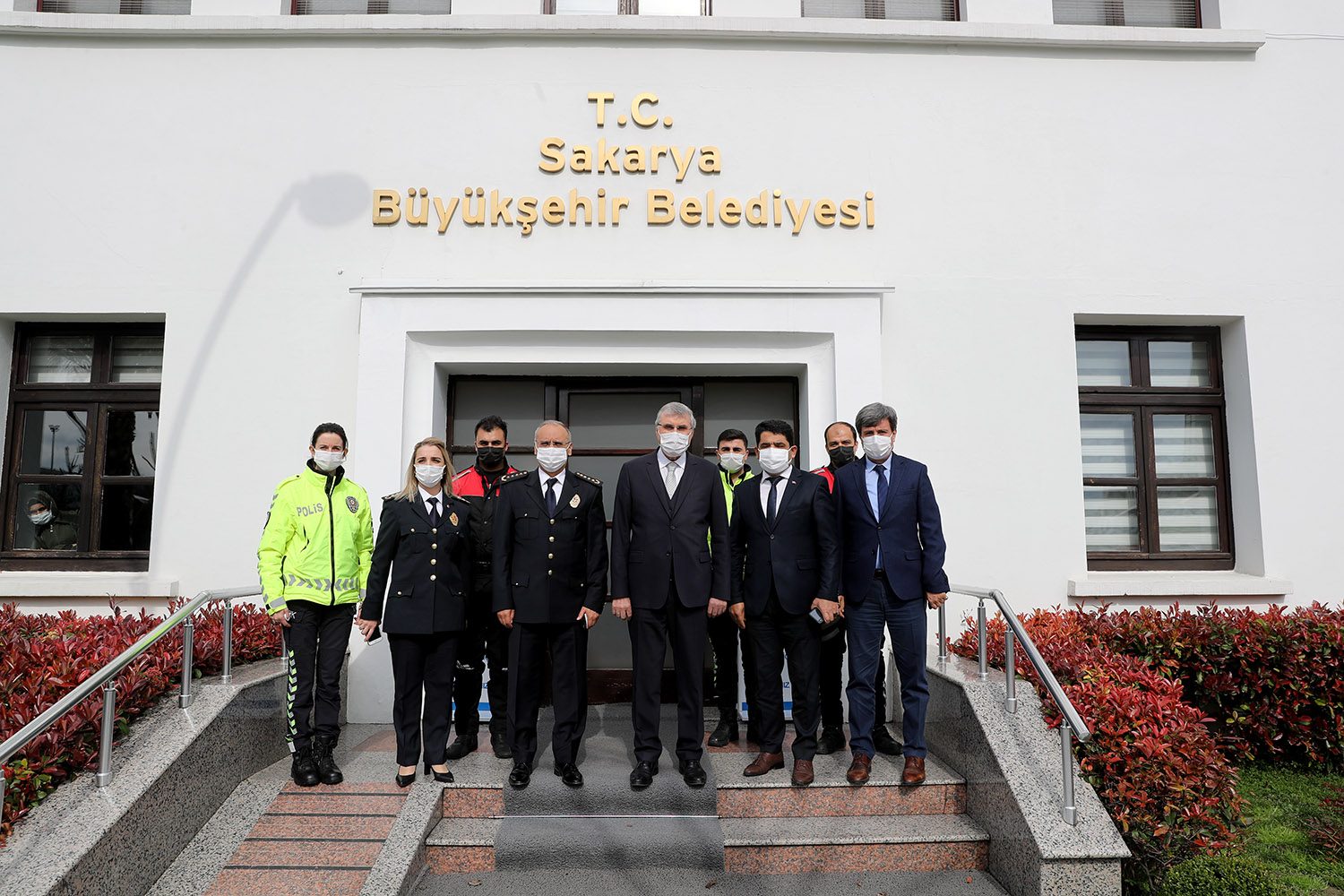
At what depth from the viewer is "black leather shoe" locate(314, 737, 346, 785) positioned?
4855 millimetres

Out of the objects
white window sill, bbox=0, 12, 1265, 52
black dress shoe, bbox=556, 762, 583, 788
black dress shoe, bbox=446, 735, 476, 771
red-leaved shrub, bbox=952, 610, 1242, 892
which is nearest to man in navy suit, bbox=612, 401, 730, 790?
black dress shoe, bbox=556, 762, 583, 788

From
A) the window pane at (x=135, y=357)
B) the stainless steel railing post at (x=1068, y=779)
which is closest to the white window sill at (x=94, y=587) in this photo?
the window pane at (x=135, y=357)

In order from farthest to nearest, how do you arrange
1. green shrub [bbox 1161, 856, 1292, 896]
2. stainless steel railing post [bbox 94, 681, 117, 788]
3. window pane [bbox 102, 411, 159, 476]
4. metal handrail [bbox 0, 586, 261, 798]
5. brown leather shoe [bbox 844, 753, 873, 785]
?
window pane [bbox 102, 411, 159, 476] < brown leather shoe [bbox 844, 753, 873, 785] < stainless steel railing post [bbox 94, 681, 117, 788] < green shrub [bbox 1161, 856, 1292, 896] < metal handrail [bbox 0, 586, 261, 798]

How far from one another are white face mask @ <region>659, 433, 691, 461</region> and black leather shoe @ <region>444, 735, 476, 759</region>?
2.33 metres

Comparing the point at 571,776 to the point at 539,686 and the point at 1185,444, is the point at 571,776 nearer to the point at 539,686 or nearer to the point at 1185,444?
the point at 539,686

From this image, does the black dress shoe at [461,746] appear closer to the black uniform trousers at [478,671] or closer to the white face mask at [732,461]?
the black uniform trousers at [478,671]

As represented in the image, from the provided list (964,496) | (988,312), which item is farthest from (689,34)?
(964,496)

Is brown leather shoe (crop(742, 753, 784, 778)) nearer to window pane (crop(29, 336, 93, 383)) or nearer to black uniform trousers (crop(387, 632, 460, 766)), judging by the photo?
black uniform trousers (crop(387, 632, 460, 766))

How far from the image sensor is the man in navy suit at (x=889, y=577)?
15.7 feet

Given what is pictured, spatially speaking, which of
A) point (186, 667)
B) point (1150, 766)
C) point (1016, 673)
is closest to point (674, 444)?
point (1016, 673)

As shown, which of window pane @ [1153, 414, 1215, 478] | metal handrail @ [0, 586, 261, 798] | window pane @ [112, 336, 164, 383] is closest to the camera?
metal handrail @ [0, 586, 261, 798]

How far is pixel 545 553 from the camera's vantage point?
187 inches

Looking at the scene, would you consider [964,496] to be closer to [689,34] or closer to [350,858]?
[689,34]

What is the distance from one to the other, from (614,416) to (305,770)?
144 inches
